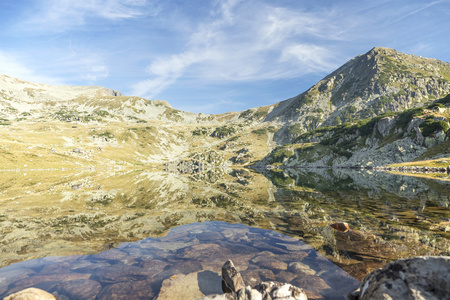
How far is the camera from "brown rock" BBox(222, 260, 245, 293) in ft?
30.8

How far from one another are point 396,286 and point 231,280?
6.27 metres

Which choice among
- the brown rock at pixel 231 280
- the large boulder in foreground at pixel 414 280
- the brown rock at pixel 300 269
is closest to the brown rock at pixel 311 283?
the brown rock at pixel 300 269

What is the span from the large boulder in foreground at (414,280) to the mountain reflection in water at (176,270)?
2.79 meters

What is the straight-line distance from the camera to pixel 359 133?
15375 centimetres

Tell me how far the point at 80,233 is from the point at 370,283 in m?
23.0

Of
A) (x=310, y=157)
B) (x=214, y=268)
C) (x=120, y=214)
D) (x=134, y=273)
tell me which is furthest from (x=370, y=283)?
(x=310, y=157)

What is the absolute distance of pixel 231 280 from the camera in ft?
31.6

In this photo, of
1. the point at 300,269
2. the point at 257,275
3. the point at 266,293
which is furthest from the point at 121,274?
the point at 300,269

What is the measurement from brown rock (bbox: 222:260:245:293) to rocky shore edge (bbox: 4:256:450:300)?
109 cm

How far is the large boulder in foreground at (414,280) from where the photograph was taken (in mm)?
6113

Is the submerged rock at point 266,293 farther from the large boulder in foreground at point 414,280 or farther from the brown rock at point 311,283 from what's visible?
the large boulder in foreground at point 414,280

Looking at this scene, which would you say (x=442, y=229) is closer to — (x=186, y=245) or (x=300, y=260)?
(x=300, y=260)

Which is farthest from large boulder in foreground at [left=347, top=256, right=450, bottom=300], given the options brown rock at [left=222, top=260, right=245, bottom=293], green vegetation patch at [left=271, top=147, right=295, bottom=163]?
green vegetation patch at [left=271, top=147, right=295, bottom=163]

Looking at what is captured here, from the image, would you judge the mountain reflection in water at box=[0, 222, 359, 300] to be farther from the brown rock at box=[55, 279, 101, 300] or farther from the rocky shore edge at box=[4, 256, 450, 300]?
the rocky shore edge at box=[4, 256, 450, 300]
